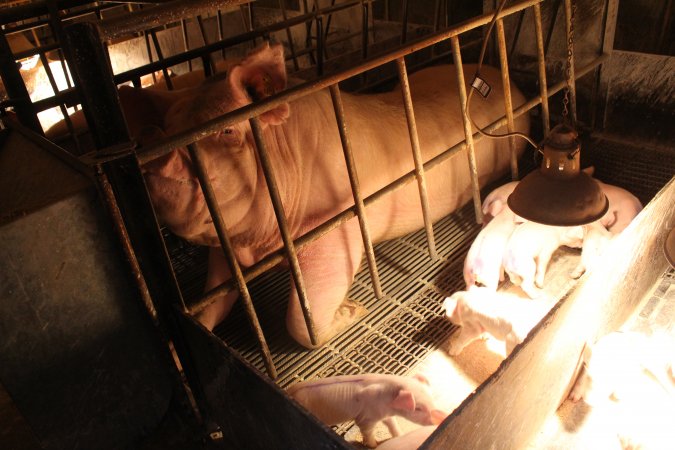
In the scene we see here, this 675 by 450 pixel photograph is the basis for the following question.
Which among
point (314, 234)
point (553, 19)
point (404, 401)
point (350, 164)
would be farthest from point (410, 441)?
point (553, 19)

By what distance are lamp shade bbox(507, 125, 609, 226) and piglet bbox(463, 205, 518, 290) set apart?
0.69m

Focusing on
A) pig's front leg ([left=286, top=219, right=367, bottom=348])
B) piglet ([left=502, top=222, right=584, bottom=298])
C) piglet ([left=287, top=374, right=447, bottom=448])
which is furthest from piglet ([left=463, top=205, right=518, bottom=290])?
piglet ([left=287, top=374, right=447, bottom=448])

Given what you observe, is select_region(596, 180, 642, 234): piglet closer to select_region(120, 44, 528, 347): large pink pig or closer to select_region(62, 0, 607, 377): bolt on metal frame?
select_region(62, 0, 607, 377): bolt on metal frame

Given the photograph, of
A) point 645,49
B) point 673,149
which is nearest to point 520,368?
point 673,149

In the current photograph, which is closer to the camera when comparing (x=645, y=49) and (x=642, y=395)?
(x=642, y=395)

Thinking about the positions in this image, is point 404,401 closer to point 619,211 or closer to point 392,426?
point 392,426

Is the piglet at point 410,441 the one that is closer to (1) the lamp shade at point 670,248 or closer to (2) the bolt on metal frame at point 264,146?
(2) the bolt on metal frame at point 264,146

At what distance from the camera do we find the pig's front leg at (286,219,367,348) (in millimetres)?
2605

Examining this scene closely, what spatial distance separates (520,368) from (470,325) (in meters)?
0.78

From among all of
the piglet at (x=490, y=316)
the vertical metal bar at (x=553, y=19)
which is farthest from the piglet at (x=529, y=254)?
the vertical metal bar at (x=553, y=19)

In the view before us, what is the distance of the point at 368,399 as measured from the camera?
206cm

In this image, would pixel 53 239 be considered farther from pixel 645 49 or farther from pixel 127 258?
pixel 645 49

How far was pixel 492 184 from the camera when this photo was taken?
3.73 meters

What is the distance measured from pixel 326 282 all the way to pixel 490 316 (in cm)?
79
